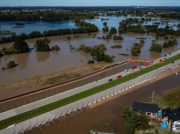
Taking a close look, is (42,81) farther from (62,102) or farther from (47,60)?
(47,60)

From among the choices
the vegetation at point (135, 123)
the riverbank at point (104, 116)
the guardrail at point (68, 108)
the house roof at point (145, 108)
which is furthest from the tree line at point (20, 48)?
the vegetation at point (135, 123)

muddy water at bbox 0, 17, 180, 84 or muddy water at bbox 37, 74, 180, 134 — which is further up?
muddy water at bbox 0, 17, 180, 84

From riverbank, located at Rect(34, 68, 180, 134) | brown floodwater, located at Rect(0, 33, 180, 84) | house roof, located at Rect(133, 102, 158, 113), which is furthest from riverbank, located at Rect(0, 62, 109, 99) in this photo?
house roof, located at Rect(133, 102, 158, 113)

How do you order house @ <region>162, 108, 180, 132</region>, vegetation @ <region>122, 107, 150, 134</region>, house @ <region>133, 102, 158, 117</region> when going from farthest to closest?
house @ <region>133, 102, 158, 117</region> → house @ <region>162, 108, 180, 132</region> → vegetation @ <region>122, 107, 150, 134</region>

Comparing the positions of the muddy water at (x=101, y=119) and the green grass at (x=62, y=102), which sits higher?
the green grass at (x=62, y=102)

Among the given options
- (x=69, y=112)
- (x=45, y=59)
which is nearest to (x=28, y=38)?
(x=45, y=59)

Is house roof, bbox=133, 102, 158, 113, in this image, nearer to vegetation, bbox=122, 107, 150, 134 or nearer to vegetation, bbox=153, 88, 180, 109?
vegetation, bbox=122, 107, 150, 134

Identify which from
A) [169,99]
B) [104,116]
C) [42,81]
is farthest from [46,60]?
[169,99]

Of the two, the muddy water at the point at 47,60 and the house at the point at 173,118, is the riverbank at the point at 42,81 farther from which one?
the house at the point at 173,118

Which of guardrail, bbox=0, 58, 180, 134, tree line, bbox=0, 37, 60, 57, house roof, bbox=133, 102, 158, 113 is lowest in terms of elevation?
guardrail, bbox=0, 58, 180, 134
